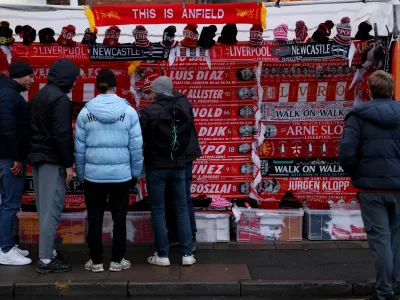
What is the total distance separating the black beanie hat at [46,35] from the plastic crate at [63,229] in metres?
1.95

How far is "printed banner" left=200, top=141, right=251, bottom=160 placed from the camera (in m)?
7.37

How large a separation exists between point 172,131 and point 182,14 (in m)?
1.40

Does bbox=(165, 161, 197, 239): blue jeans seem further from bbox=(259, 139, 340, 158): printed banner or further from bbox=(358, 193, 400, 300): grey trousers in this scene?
bbox=(358, 193, 400, 300): grey trousers

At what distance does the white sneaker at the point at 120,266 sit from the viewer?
6004mm

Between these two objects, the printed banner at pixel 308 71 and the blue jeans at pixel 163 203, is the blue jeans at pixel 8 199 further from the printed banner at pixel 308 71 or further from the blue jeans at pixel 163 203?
the printed banner at pixel 308 71

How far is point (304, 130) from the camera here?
736 cm

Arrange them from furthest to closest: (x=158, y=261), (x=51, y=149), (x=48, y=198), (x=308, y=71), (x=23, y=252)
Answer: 1. (x=308, y=71)
2. (x=23, y=252)
3. (x=158, y=261)
4. (x=48, y=198)
5. (x=51, y=149)

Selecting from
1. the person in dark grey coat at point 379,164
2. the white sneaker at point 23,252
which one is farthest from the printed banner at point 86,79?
the person in dark grey coat at point 379,164

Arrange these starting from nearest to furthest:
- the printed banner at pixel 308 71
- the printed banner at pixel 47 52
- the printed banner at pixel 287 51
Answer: the printed banner at pixel 287 51 < the printed banner at pixel 47 52 < the printed banner at pixel 308 71

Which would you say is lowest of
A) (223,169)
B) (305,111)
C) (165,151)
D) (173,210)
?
(173,210)

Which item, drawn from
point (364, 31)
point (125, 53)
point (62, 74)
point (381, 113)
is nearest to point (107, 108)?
point (62, 74)

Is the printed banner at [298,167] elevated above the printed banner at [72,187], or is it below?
above

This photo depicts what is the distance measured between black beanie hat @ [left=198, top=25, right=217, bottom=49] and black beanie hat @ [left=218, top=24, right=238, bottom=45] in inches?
3.8

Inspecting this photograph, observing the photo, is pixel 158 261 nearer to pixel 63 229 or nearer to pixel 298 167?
pixel 63 229
